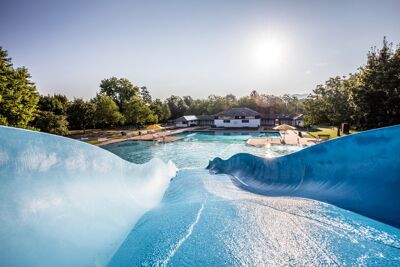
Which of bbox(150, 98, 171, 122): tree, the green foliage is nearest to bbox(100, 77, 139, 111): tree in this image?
bbox(150, 98, 171, 122): tree

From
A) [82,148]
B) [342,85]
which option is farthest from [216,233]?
[342,85]

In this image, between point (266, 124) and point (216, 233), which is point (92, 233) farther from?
point (266, 124)

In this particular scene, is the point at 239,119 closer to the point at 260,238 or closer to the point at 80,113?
the point at 80,113

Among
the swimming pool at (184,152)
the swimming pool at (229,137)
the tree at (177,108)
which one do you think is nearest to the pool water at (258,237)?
the swimming pool at (184,152)

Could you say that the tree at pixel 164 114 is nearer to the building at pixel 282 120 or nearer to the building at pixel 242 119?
the building at pixel 242 119

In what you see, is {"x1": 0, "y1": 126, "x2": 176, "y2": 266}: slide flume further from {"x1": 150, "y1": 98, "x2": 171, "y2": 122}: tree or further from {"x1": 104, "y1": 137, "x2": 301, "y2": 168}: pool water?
{"x1": 150, "y1": 98, "x2": 171, "y2": 122}: tree

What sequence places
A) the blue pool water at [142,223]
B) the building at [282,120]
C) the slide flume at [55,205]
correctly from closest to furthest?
the slide flume at [55,205] → the blue pool water at [142,223] → the building at [282,120]

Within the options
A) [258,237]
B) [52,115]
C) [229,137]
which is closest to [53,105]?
[52,115]
